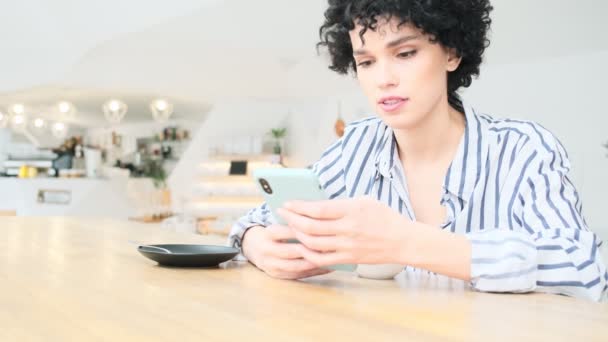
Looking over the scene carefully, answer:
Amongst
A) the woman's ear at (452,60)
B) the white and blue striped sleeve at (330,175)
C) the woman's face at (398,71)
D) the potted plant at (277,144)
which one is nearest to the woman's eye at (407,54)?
the woman's face at (398,71)

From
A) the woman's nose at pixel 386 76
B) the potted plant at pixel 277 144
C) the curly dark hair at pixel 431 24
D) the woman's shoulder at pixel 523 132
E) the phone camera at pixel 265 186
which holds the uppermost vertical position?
the potted plant at pixel 277 144

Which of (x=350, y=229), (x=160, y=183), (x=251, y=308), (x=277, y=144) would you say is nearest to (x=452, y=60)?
(x=350, y=229)

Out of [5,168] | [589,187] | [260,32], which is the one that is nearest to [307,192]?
[589,187]

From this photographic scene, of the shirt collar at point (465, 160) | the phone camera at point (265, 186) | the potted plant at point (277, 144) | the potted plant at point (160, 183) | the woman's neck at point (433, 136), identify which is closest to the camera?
the phone camera at point (265, 186)

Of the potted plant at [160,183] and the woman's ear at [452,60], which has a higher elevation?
the woman's ear at [452,60]

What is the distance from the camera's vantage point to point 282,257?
1009 millimetres

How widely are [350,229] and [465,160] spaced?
505 mm

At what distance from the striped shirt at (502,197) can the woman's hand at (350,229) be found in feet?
0.46

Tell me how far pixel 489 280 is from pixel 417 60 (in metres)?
0.48

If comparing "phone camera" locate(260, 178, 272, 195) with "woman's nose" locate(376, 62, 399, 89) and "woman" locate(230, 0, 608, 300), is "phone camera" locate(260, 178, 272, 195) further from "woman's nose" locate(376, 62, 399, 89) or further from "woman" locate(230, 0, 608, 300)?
"woman's nose" locate(376, 62, 399, 89)

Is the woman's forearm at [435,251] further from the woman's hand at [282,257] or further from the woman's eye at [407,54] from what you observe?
the woman's eye at [407,54]

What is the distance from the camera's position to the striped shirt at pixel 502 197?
92 cm

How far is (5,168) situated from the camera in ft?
38.1

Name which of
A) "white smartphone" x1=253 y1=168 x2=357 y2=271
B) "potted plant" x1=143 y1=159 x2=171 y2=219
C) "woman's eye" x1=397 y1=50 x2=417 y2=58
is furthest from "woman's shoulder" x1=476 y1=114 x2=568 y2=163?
"potted plant" x1=143 y1=159 x2=171 y2=219
